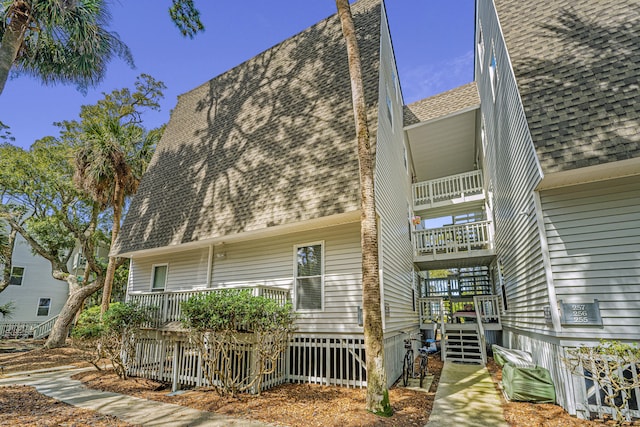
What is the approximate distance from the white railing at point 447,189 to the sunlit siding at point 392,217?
245 cm

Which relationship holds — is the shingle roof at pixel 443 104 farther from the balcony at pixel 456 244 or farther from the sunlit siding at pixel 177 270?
the sunlit siding at pixel 177 270

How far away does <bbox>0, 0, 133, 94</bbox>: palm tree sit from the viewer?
8398 mm

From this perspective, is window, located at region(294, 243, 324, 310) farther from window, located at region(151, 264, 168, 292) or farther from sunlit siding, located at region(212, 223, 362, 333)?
window, located at region(151, 264, 168, 292)

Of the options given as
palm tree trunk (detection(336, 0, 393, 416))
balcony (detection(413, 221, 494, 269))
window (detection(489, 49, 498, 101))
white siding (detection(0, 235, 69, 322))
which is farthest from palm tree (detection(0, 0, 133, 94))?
white siding (detection(0, 235, 69, 322))

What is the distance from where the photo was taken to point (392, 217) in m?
9.84

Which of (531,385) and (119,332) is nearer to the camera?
(531,385)

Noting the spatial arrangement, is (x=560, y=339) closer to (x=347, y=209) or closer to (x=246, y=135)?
(x=347, y=209)

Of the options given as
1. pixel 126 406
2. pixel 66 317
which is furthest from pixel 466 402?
pixel 66 317

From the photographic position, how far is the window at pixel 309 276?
8383 mm

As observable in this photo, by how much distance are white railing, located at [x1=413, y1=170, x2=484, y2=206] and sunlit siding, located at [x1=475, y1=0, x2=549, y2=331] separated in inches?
86.5

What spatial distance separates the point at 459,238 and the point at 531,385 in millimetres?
6885

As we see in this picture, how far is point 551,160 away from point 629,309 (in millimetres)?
2560

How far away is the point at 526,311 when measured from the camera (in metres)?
7.52

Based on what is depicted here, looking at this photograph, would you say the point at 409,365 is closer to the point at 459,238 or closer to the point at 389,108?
the point at 459,238
